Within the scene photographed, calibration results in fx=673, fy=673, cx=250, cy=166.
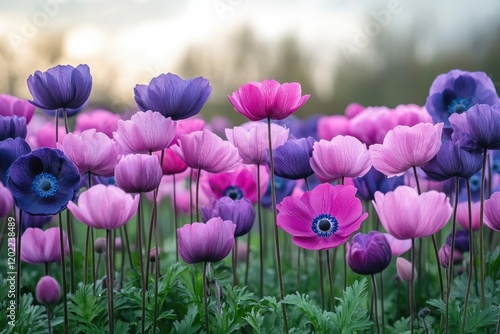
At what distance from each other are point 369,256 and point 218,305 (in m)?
0.32

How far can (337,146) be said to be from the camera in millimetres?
1415

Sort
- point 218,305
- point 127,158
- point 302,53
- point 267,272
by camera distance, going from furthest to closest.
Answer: point 302,53 → point 267,272 → point 218,305 → point 127,158

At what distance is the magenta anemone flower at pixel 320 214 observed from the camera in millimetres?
1351

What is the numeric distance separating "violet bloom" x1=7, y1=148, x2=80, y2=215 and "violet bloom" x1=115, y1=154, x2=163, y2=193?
11cm

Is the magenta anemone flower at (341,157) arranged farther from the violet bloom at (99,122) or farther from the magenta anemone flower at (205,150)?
the violet bloom at (99,122)

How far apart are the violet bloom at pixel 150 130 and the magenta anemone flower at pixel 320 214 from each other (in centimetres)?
27

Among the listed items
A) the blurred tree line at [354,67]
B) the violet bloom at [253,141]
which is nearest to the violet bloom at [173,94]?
the violet bloom at [253,141]

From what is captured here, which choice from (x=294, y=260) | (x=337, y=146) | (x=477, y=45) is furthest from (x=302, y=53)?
(x=337, y=146)

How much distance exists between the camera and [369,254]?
4.25ft

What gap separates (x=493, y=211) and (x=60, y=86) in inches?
36.5

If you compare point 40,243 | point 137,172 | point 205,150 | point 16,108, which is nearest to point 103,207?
point 137,172

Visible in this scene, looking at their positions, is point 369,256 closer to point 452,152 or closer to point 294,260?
point 452,152

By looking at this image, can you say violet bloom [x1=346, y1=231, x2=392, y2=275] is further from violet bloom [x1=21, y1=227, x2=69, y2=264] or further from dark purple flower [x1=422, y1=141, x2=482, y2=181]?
violet bloom [x1=21, y1=227, x2=69, y2=264]

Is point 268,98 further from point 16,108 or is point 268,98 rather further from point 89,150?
point 16,108
